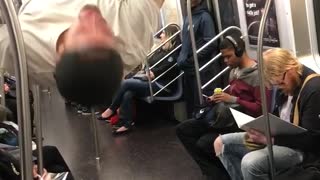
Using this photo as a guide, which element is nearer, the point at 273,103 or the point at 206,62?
the point at 273,103

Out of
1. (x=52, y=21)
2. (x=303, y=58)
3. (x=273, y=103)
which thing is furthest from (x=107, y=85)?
(x=303, y=58)

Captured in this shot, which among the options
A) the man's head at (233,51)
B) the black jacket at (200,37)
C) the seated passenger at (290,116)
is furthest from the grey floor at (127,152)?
the seated passenger at (290,116)

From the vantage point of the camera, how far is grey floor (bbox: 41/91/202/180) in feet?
13.6

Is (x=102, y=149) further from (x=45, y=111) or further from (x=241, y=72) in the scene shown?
(x=45, y=111)

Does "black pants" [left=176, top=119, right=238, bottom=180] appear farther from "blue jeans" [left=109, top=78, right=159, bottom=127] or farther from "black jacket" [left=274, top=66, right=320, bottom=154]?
"blue jeans" [left=109, top=78, right=159, bottom=127]

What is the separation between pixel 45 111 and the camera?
744 cm

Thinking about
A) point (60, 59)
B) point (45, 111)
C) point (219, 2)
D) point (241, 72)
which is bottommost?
point (45, 111)

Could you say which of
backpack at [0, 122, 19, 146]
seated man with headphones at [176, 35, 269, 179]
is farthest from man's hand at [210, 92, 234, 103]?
backpack at [0, 122, 19, 146]

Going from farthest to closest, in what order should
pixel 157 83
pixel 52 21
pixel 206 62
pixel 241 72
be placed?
pixel 157 83 < pixel 206 62 < pixel 241 72 < pixel 52 21

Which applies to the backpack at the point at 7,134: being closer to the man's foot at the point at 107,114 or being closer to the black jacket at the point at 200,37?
the black jacket at the point at 200,37

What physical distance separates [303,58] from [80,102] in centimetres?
301

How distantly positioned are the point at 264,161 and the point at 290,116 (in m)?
0.30

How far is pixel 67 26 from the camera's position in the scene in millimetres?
925

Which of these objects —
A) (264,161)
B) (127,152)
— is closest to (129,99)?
(127,152)
